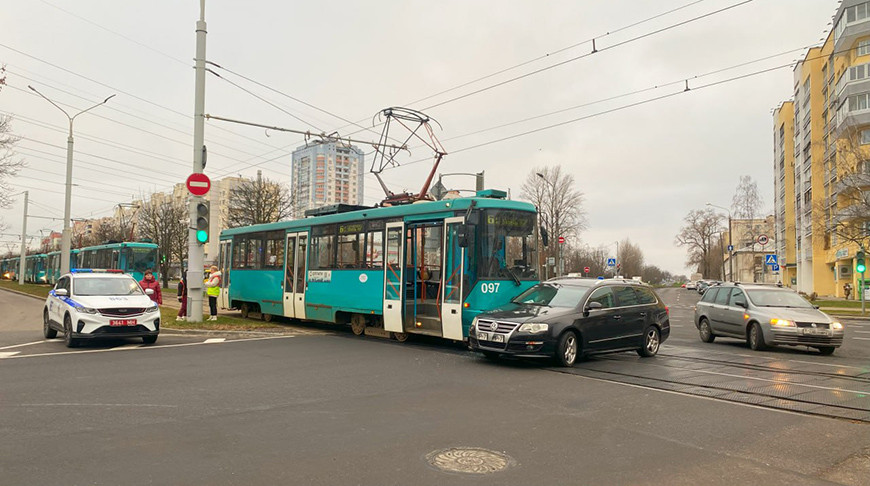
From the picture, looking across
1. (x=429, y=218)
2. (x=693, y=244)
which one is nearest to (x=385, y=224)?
(x=429, y=218)

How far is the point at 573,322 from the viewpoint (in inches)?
431

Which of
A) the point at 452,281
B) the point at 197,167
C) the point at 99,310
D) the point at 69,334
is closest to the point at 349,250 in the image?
the point at 452,281

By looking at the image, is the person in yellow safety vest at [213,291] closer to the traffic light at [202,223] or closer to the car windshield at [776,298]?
the traffic light at [202,223]

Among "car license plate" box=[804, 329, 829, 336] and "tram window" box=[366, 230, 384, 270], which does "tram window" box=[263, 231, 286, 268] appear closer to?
"tram window" box=[366, 230, 384, 270]

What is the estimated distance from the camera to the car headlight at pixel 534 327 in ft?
34.5

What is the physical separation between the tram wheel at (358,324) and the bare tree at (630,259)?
97330 millimetres

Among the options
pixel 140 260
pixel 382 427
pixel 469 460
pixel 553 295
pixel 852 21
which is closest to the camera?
pixel 469 460

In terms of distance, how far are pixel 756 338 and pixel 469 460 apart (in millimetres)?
11250

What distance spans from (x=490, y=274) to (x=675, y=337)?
790 centimetres

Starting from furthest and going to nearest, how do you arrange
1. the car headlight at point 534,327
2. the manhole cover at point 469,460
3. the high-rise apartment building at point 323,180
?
the high-rise apartment building at point 323,180 < the car headlight at point 534,327 < the manhole cover at point 469,460

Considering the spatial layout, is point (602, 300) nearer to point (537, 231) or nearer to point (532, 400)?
point (537, 231)

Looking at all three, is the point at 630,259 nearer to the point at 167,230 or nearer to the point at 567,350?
the point at 167,230

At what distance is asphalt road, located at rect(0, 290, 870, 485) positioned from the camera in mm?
4938

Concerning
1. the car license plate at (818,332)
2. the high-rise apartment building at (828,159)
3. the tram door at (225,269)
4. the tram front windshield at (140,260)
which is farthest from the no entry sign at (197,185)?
the high-rise apartment building at (828,159)
